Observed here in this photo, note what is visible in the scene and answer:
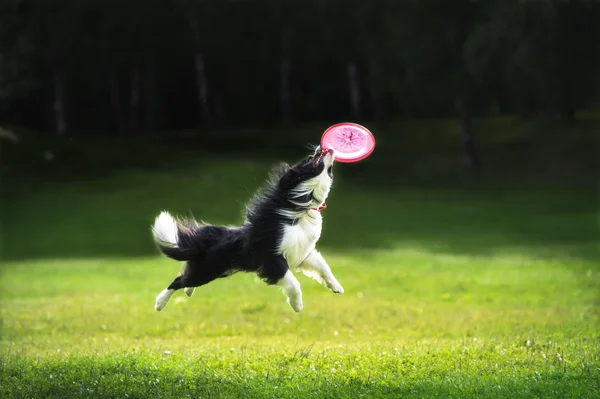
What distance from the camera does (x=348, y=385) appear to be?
7188mm

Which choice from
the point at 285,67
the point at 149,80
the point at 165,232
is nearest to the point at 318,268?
the point at 165,232

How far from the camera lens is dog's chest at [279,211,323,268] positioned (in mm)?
6438

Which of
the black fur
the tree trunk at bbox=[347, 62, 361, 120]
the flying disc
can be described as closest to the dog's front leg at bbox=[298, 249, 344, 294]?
the black fur

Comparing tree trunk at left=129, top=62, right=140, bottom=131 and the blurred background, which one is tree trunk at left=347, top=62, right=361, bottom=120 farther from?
tree trunk at left=129, top=62, right=140, bottom=131

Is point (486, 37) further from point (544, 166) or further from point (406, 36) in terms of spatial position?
point (544, 166)

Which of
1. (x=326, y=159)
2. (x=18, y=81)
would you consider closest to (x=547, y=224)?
(x=18, y=81)

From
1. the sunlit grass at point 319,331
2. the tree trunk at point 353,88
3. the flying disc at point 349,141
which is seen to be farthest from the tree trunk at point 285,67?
the flying disc at point 349,141

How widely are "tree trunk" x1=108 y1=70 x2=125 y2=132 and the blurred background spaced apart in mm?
63

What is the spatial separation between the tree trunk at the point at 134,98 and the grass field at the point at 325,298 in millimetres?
2779

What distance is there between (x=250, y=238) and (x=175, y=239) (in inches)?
21.9

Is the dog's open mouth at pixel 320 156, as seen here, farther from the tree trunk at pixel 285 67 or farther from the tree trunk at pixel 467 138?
the tree trunk at pixel 285 67

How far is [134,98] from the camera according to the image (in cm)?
2561

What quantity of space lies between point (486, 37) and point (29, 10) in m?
12.3

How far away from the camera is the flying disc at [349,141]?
6699 millimetres
